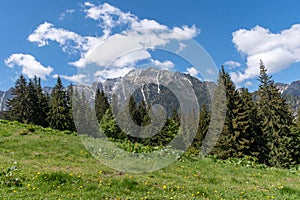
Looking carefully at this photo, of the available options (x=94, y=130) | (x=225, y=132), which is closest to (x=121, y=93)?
(x=94, y=130)

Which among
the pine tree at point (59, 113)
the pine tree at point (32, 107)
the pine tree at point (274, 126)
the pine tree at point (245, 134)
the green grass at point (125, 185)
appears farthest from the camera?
the pine tree at point (32, 107)

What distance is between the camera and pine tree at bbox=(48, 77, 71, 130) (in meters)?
60.7

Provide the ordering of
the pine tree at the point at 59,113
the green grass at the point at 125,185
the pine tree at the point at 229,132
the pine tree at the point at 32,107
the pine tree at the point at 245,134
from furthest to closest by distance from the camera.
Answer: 1. the pine tree at the point at 32,107
2. the pine tree at the point at 59,113
3. the pine tree at the point at 245,134
4. the pine tree at the point at 229,132
5. the green grass at the point at 125,185

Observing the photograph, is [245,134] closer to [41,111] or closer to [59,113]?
[59,113]

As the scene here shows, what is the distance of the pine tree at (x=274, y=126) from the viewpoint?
44.5 m

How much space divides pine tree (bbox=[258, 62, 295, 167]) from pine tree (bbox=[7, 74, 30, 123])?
46.3 metres

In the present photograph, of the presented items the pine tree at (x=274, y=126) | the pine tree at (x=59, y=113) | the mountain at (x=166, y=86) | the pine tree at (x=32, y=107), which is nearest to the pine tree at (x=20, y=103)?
the pine tree at (x=32, y=107)

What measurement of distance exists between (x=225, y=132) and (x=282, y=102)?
43.0ft

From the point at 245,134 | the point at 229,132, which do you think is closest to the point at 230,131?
the point at 229,132

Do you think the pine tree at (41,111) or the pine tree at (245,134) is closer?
the pine tree at (245,134)

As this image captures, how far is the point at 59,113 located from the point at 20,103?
9047 millimetres

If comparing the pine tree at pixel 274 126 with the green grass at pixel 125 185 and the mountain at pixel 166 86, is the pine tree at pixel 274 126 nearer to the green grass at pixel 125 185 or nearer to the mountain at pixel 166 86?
the green grass at pixel 125 185

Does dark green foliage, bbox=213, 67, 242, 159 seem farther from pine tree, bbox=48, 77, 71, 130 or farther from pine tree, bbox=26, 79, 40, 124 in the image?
pine tree, bbox=26, 79, 40, 124

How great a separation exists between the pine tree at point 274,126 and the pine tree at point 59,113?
38.3 meters
